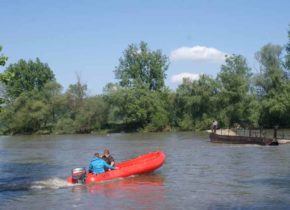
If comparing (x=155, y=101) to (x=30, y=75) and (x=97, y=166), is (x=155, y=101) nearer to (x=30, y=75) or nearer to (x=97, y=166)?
(x=30, y=75)

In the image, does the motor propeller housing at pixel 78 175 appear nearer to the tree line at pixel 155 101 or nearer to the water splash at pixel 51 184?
the water splash at pixel 51 184

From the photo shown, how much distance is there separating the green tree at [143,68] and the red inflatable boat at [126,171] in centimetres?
6248

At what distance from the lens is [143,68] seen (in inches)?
3418

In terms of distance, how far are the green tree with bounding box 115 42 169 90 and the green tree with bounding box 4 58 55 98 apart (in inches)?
785

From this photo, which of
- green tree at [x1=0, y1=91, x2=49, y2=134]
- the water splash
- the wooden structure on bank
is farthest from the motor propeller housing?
green tree at [x1=0, y1=91, x2=49, y2=134]

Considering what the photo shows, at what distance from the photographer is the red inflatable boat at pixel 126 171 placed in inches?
761

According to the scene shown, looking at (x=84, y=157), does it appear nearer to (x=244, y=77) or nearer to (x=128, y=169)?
(x=128, y=169)

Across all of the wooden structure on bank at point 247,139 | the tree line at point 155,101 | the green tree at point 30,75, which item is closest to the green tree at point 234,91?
the tree line at point 155,101

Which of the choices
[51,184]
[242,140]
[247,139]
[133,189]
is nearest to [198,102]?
[242,140]

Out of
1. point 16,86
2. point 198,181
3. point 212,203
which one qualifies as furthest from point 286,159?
point 16,86

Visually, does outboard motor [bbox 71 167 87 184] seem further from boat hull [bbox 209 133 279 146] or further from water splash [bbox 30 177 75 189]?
boat hull [bbox 209 133 279 146]

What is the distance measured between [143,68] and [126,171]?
6672 centimetres

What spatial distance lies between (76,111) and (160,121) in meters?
14.8

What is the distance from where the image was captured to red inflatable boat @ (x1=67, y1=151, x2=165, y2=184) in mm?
19328
